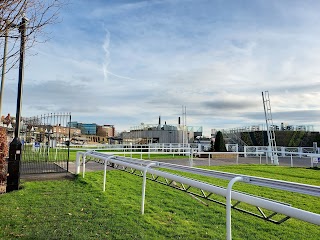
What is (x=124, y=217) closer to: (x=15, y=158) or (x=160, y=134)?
(x=15, y=158)

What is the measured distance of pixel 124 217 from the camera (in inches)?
190

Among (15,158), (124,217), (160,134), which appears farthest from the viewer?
(160,134)

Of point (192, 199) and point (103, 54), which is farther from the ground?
point (103, 54)

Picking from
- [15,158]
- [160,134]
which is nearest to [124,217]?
[15,158]

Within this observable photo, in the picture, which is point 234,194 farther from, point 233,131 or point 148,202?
point 233,131

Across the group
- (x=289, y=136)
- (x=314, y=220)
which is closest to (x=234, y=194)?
(x=314, y=220)

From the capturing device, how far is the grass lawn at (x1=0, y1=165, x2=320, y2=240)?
4102mm

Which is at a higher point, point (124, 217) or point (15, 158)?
point (15, 158)

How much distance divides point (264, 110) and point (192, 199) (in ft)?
68.0

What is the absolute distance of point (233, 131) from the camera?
50.1 m

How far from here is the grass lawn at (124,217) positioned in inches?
161

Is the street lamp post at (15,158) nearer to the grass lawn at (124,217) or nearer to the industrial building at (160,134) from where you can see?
the grass lawn at (124,217)

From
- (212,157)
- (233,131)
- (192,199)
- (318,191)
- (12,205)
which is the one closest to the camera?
(318,191)

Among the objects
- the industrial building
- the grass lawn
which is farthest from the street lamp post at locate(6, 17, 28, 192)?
the industrial building
